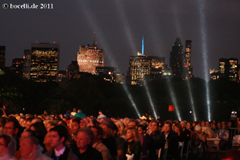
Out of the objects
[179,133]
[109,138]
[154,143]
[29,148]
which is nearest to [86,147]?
[29,148]

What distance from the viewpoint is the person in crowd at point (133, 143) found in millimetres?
9172

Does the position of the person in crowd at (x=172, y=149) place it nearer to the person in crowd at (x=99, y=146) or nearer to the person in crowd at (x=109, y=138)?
the person in crowd at (x=109, y=138)

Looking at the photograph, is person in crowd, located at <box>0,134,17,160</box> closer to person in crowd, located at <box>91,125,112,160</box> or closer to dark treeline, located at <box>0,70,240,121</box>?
person in crowd, located at <box>91,125,112,160</box>

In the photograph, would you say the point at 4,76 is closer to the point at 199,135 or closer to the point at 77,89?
the point at 77,89

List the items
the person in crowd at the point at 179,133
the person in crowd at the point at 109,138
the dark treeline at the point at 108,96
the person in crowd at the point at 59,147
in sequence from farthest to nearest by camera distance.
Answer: the dark treeline at the point at 108,96, the person in crowd at the point at 179,133, the person in crowd at the point at 109,138, the person in crowd at the point at 59,147

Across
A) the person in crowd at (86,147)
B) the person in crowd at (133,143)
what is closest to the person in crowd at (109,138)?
the person in crowd at (133,143)

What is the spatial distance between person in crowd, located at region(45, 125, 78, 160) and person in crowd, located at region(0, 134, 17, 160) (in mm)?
732

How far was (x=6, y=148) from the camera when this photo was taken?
527 cm

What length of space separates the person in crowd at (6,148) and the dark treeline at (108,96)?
119 feet

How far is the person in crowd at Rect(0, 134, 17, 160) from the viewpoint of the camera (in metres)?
5.15

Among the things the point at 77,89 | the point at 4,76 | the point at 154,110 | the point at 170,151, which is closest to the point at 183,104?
the point at 154,110

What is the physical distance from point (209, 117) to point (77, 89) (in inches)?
879

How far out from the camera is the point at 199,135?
51.8ft

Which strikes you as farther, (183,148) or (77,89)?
(77,89)
